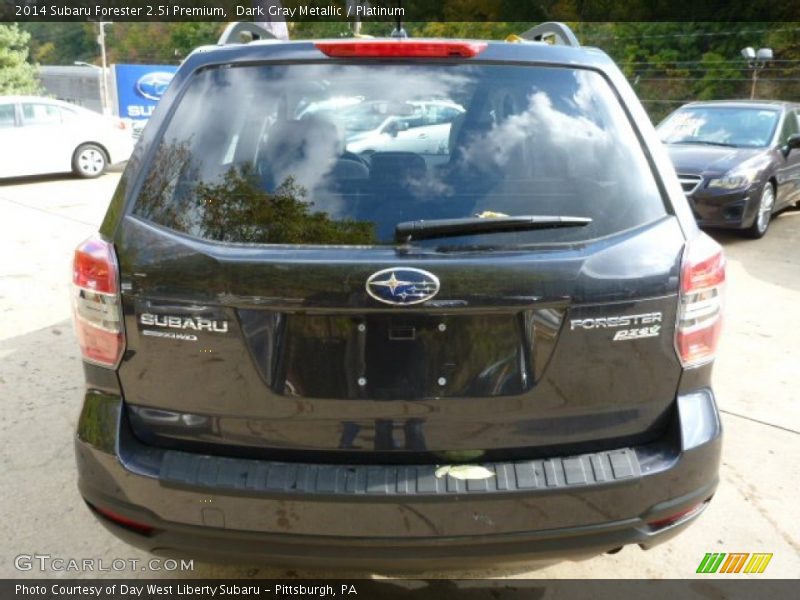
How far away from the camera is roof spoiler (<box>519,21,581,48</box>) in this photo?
2.96 metres

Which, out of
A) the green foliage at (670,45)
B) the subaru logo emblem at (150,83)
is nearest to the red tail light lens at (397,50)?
the subaru logo emblem at (150,83)

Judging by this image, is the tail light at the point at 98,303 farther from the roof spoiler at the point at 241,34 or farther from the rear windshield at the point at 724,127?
the rear windshield at the point at 724,127

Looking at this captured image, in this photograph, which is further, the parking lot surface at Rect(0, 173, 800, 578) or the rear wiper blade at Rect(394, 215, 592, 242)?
the parking lot surface at Rect(0, 173, 800, 578)

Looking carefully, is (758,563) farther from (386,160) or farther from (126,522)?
(126,522)

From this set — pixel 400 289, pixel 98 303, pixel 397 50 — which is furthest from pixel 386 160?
pixel 98 303

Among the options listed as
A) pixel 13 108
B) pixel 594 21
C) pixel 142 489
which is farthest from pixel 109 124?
pixel 594 21

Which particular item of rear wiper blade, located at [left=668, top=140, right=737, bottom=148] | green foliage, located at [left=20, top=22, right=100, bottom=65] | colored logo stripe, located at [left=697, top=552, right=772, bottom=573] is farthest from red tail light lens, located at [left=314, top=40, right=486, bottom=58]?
green foliage, located at [left=20, top=22, right=100, bottom=65]

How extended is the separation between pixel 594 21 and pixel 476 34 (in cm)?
639

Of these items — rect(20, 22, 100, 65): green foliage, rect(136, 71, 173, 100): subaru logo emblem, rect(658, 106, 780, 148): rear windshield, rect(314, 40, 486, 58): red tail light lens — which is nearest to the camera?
rect(314, 40, 486, 58): red tail light lens

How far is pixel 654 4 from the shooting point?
33844 millimetres

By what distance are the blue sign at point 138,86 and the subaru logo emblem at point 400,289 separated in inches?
822

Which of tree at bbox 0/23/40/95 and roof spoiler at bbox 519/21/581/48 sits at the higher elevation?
roof spoiler at bbox 519/21/581/48

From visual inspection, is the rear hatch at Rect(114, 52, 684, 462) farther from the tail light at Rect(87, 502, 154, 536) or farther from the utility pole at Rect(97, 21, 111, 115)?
the utility pole at Rect(97, 21, 111, 115)

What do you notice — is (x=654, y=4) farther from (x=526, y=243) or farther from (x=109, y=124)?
(x=526, y=243)
